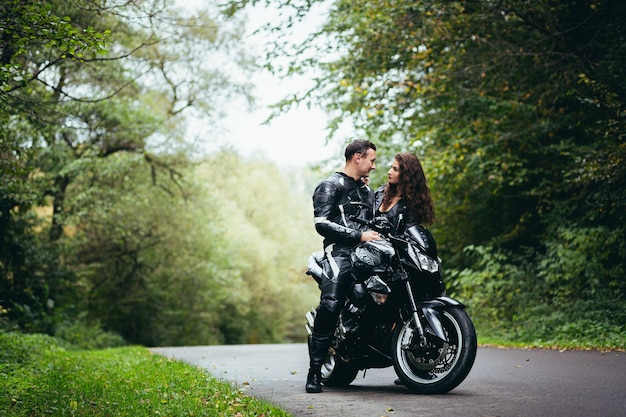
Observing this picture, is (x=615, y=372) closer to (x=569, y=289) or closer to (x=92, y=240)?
(x=569, y=289)

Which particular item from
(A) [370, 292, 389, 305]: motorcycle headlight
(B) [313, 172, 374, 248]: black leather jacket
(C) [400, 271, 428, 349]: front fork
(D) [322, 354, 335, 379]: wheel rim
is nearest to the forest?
(D) [322, 354, 335, 379]: wheel rim

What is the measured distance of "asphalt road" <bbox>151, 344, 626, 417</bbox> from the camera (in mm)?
5141

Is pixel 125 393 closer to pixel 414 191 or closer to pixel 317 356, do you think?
pixel 317 356

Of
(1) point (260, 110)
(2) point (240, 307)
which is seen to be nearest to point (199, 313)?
(2) point (240, 307)

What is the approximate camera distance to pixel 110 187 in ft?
87.2

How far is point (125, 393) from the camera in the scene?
21.4 feet

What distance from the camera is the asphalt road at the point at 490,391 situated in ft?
16.9

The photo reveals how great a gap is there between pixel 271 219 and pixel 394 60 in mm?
38879

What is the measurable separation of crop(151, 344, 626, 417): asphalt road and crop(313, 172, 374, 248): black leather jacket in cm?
146

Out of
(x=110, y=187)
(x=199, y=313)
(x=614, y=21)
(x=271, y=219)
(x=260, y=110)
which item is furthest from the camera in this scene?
(x=271, y=219)

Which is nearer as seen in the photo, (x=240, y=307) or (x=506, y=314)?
(x=506, y=314)

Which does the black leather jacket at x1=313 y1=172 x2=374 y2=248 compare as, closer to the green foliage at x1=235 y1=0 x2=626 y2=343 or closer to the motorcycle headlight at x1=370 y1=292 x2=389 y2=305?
the motorcycle headlight at x1=370 y1=292 x2=389 y2=305

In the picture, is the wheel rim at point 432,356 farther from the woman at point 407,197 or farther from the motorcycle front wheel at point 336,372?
the woman at point 407,197

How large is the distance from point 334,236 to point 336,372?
55.3 inches
